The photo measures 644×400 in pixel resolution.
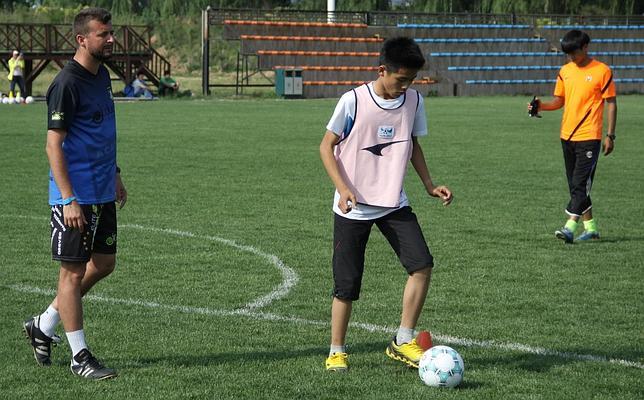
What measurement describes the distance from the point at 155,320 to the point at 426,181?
2133 mm

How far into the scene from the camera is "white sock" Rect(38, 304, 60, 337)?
600 centimetres

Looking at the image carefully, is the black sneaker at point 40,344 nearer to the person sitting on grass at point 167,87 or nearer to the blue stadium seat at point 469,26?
the person sitting on grass at point 167,87

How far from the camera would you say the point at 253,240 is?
1038 cm

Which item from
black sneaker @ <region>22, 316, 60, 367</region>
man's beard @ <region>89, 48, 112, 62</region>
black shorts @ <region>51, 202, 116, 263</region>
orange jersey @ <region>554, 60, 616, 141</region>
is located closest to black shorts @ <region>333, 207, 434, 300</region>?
black shorts @ <region>51, 202, 116, 263</region>

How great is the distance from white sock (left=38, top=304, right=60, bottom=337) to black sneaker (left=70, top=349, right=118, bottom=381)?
1.11ft

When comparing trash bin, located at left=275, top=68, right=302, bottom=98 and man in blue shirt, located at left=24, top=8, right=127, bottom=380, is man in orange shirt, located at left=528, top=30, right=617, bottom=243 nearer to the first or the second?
man in blue shirt, located at left=24, top=8, right=127, bottom=380

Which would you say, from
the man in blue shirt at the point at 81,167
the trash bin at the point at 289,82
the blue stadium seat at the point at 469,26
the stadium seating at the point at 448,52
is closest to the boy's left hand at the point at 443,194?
the man in blue shirt at the point at 81,167

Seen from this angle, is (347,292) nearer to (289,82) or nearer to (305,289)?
(305,289)

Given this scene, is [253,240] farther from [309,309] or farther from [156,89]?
[156,89]

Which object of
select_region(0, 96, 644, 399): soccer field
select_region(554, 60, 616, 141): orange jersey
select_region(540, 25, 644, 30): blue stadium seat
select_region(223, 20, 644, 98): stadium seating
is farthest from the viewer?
select_region(540, 25, 644, 30): blue stadium seat

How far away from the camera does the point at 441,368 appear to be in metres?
5.57

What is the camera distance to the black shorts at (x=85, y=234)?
561cm

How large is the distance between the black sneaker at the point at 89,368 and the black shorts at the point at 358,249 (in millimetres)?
1302

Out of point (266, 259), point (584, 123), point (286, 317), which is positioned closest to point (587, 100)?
point (584, 123)
